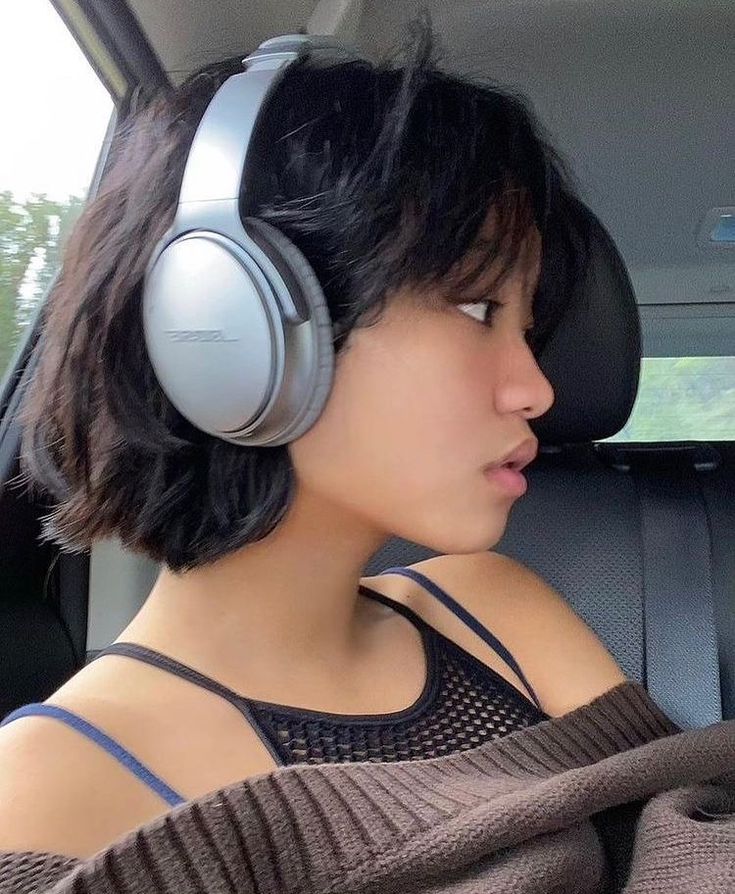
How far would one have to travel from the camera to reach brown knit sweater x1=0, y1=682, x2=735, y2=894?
530 millimetres

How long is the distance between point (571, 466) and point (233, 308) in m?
0.68

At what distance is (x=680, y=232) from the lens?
1.94 m

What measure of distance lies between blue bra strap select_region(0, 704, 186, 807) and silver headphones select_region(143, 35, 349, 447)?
0.21 m

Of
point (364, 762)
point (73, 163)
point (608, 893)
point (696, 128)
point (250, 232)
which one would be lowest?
point (608, 893)

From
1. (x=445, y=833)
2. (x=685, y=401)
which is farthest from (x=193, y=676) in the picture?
(x=685, y=401)

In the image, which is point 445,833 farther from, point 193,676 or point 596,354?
point 596,354

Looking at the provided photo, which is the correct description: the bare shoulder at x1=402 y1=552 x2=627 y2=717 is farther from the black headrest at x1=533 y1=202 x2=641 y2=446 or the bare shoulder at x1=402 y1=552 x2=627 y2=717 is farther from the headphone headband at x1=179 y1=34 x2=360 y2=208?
the headphone headband at x1=179 y1=34 x2=360 y2=208

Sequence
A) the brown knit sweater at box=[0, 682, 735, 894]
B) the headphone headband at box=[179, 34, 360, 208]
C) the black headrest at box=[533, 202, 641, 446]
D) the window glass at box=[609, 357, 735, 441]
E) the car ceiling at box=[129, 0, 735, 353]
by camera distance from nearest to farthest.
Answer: the brown knit sweater at box=[0, 682, 735, 894]
the headphone headband at box=[179, 34, 360, 208]
the black headrest at box=[533, 202, 641, 446]
the car ceiling at box=[129, 0, 735, 353]
the window glass at box=[609, 357, 735, 441]

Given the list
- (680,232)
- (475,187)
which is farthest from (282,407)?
(680,232)

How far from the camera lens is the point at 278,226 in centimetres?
66

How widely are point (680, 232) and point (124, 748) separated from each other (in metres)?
1.66

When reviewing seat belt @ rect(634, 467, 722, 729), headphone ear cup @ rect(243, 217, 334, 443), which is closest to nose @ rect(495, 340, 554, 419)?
headphone ear cup @ rect(243, 217, 334, 443)

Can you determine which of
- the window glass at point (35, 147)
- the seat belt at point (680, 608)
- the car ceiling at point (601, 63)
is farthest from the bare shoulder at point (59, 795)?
the car ceiling at point (601, 63)

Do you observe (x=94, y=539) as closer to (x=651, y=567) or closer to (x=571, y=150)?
(x=651, y=567)
